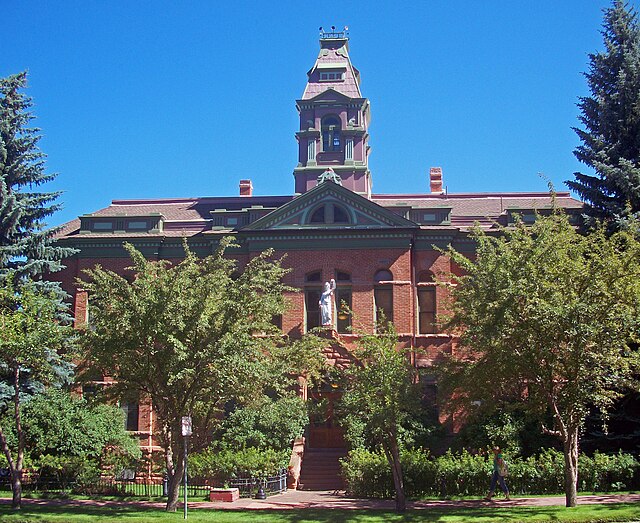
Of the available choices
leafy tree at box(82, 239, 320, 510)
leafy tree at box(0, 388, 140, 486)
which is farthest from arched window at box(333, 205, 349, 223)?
leafy tree at box(0, 388, 140, 486)

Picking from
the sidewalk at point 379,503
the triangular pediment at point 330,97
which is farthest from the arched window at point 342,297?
the triangular pediment at point 330,97

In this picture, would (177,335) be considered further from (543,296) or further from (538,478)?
(538,478)

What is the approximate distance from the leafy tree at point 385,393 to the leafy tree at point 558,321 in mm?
2017

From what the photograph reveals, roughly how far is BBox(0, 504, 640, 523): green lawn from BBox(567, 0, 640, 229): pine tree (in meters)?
12.3

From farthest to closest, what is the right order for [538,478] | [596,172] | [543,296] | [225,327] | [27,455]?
[596,172], [27,455], [538,478], [225,327], [543,296]

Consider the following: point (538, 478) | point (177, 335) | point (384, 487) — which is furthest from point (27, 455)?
point (538, 478)

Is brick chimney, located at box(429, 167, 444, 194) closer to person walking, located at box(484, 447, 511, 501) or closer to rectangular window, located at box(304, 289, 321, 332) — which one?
rectangular window, located at box(304, 289, 321, 332)

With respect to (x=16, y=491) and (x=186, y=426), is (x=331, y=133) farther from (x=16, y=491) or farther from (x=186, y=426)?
(x=16, y=491)

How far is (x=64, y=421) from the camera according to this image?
26641mm

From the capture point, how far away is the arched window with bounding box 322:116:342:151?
42.4 meters

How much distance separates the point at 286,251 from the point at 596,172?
43.8ft

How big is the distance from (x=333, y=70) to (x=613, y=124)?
18.7 m

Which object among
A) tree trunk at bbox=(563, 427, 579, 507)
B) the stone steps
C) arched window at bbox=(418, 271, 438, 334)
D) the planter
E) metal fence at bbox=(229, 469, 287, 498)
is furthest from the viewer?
arched window at bbox=(418, 271, 438, 334)

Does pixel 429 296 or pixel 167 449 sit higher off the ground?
pixel 429 296
